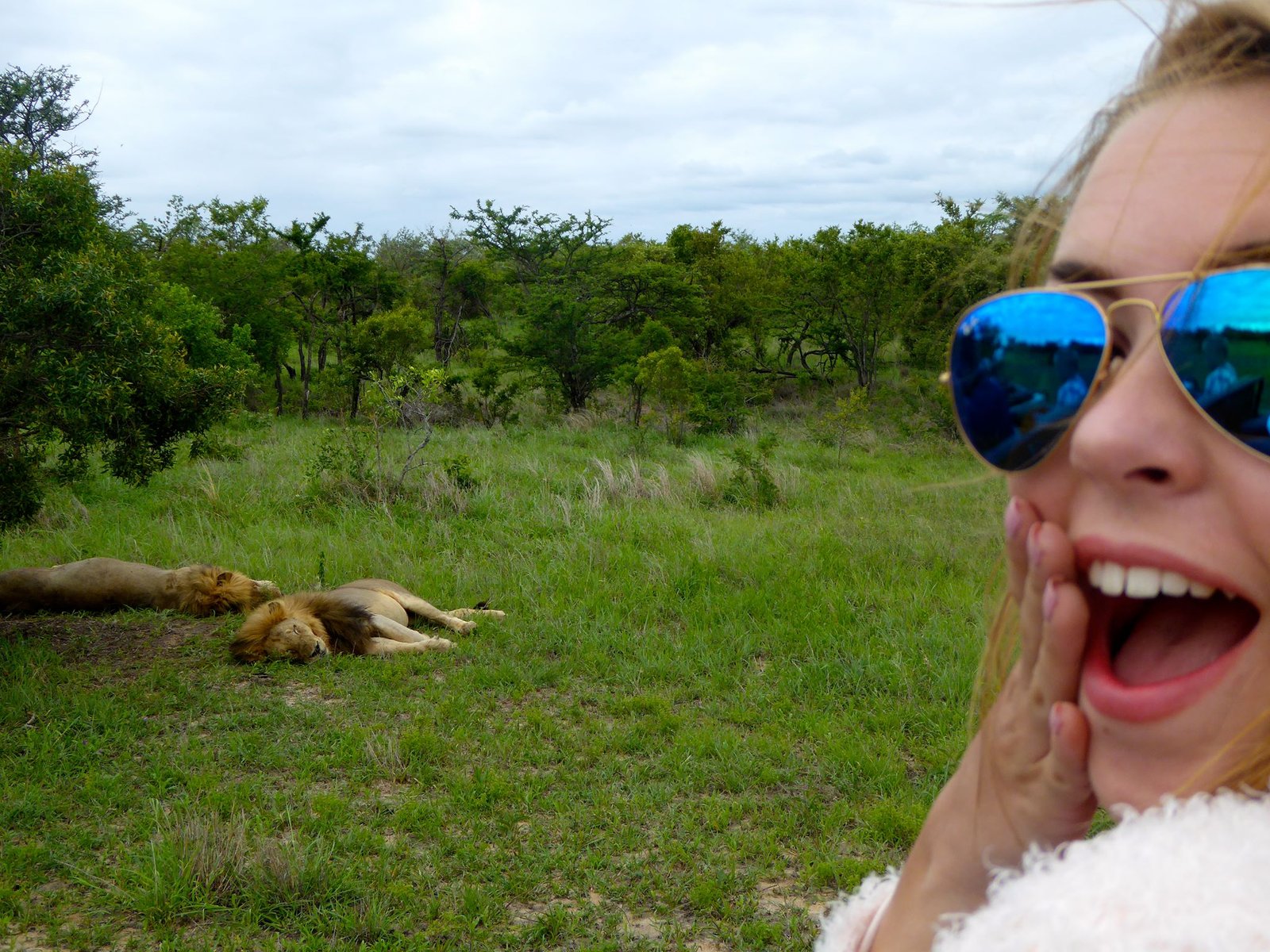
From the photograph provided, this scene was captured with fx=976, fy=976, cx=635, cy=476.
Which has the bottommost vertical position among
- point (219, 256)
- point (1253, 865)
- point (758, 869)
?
point (758, 869)

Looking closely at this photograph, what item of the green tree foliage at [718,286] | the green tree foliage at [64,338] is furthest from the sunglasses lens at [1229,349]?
the green tree foliage at [718,286]

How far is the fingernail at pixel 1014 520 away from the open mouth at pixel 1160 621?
0.07 meters

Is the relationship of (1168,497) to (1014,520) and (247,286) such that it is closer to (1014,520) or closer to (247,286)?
(1014,520)

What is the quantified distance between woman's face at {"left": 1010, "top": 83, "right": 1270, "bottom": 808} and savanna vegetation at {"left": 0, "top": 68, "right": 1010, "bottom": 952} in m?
0.27

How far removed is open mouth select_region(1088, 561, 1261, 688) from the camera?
0.63 meters

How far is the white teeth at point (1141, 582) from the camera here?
620 mm

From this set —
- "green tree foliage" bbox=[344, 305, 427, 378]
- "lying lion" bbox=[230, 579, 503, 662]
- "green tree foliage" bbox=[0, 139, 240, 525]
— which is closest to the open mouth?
"green tree foliage" bbox=[0, 139, 240, 525]

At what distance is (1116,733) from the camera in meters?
0.65

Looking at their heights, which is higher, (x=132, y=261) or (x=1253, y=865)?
(x=132, y=261)

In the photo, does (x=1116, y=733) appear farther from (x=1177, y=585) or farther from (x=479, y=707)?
(x=479, y=707)

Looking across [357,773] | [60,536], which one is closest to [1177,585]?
[357,773]

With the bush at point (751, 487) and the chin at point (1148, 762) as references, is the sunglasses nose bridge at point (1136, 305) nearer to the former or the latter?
the chin at point (1148, 762)

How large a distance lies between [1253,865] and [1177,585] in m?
0.18

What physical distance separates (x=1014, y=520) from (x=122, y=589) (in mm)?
7304
